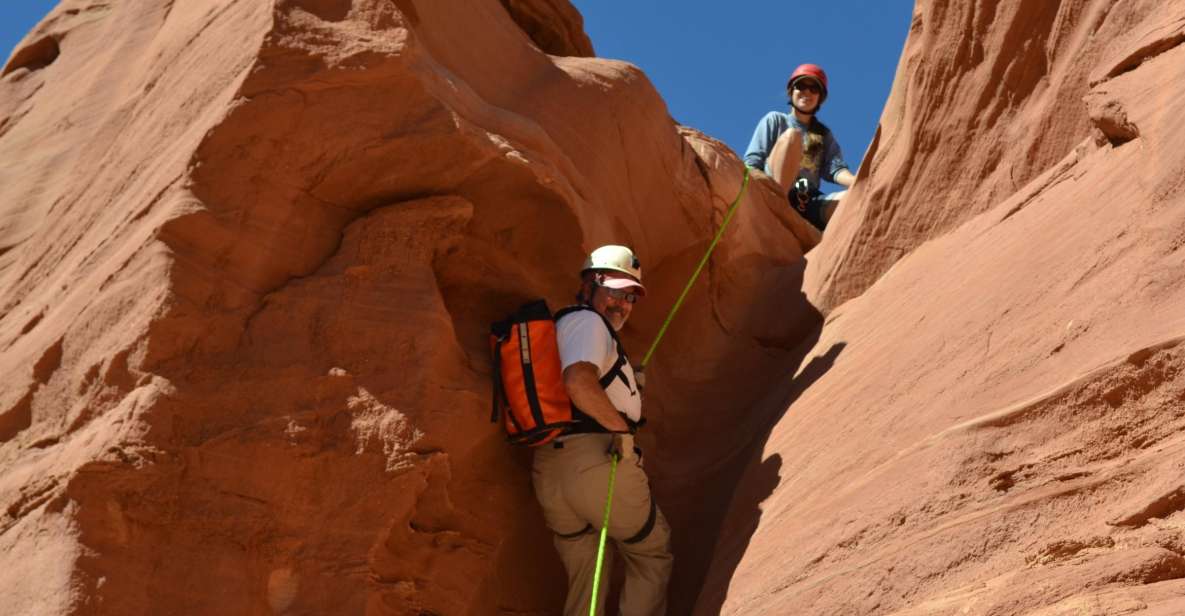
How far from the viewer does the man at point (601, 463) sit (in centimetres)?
611

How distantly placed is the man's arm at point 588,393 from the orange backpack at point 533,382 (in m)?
0.14

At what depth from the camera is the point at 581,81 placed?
25.1 ft

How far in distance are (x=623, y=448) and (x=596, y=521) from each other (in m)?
0.37

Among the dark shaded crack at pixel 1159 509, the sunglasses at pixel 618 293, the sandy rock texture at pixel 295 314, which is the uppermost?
the sandy rock texture at pixel 295 314

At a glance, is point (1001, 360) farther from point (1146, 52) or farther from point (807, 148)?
point (807, 148)

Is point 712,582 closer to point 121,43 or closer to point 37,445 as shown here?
point 37,445

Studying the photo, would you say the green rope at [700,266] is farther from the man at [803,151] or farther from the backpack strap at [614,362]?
the backpack strap at [614,362]

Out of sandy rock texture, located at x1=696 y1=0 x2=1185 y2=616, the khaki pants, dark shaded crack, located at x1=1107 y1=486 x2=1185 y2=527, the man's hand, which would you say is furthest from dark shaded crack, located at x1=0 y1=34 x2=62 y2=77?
dark shaded crack, located at x1=1107 y1=486 x2=1185 y2=527

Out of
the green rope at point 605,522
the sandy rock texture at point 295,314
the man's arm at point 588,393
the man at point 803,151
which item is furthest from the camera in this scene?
the man at point 803,151

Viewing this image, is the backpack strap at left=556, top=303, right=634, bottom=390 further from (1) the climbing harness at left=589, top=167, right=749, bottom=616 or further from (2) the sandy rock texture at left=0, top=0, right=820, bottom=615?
(2) the sandy rock texture at left=0, top=0, right=820, bottom=615

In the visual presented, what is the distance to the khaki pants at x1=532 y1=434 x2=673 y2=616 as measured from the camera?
630 centimetres

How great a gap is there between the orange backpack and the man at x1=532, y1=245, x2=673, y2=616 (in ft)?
0.15

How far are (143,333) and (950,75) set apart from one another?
434 cm

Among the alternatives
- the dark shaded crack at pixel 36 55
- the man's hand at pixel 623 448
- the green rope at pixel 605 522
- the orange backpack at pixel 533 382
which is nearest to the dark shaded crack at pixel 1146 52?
the orange backpack at pixel 533 382
